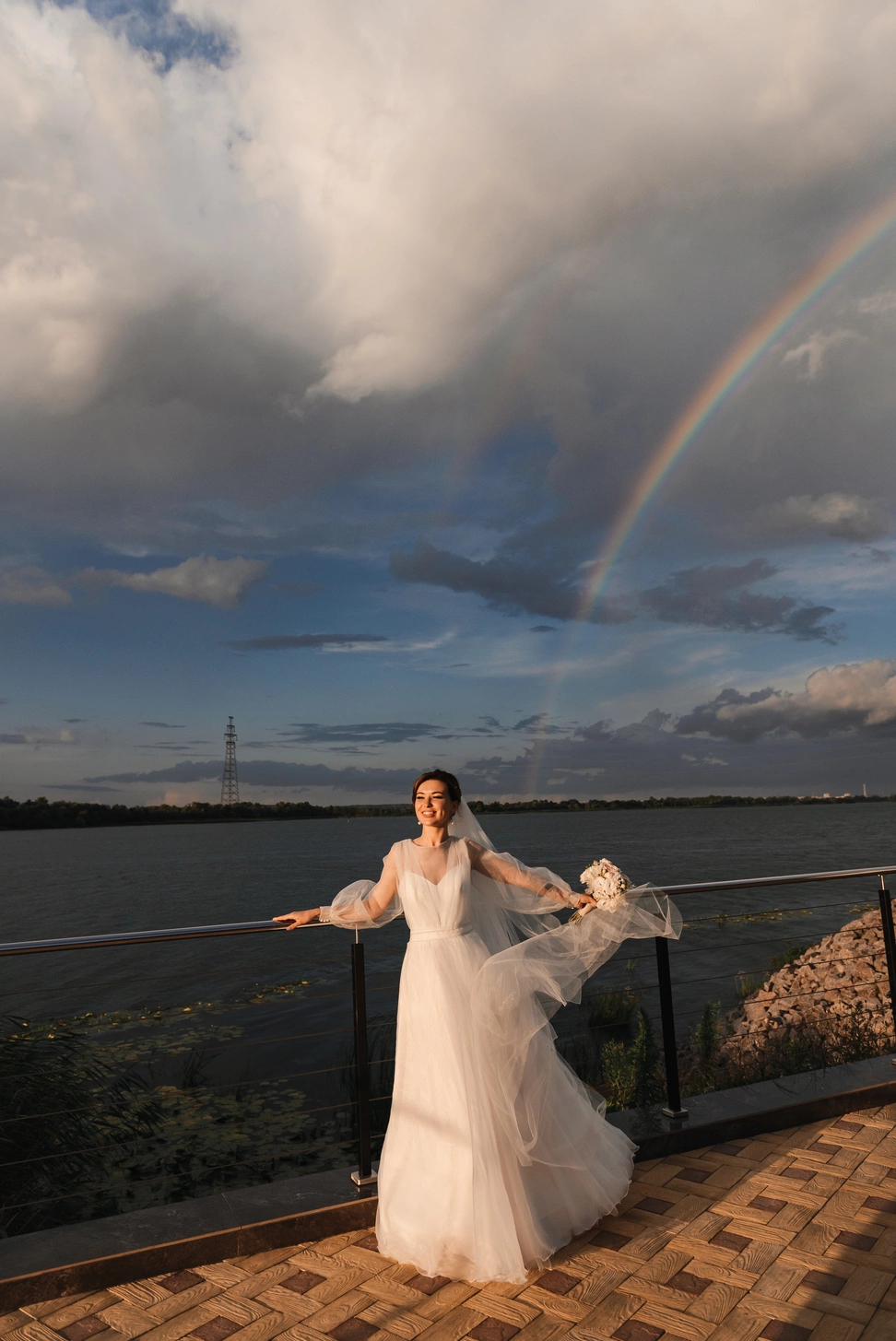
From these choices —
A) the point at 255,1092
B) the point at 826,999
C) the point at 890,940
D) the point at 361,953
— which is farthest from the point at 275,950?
the point at 361,953

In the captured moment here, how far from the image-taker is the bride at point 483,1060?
2969 mm

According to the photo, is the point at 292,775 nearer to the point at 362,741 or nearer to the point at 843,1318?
the point at 362,741

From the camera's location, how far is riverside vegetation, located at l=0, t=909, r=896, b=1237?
19.3 ft

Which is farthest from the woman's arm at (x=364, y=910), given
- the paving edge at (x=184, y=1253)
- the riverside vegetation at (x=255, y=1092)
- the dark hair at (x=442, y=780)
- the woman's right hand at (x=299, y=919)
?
the riverside vegetation at (x=255, y=1092)

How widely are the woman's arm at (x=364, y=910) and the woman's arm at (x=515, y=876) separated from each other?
0.33 m

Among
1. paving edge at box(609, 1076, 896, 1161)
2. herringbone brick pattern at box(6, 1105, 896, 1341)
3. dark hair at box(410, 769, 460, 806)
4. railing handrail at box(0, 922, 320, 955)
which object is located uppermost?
dark hair at box(410, 769, 460, 806)

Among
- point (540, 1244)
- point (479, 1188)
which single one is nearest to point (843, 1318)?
point (540, 1244)

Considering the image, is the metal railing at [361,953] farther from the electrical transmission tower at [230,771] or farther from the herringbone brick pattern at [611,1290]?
the electrical transmission tower at [230,771]

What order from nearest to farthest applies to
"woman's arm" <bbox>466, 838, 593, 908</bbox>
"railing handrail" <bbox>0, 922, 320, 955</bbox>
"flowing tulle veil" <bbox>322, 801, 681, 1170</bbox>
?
"railing handrail" <bbox>0, 922, 320, 955</bbox>, "flowing tulle veil" <bbox>322, 801, 681, 1170</bbox>, "woman's arm" <bbox>466, 838, 593, 908</bbox>

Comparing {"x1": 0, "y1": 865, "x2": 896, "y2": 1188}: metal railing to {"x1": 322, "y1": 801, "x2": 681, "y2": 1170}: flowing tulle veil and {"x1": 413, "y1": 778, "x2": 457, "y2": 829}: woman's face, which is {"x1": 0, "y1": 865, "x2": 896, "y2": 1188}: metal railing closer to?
{"x1": 322, "y1": 801, "x2": 681, "y2": 1170}: flowing tulle veil

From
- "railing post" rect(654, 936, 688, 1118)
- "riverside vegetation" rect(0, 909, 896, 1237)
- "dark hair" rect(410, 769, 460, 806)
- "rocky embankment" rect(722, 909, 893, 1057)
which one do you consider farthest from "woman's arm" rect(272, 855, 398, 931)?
"rocky embankment" rect(722, 909, 893, 1057)

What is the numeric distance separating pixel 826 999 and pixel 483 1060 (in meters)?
8.43

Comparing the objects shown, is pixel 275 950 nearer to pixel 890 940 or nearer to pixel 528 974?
pixel 890 940

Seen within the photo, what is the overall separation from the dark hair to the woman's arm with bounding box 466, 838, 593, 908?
20cm
